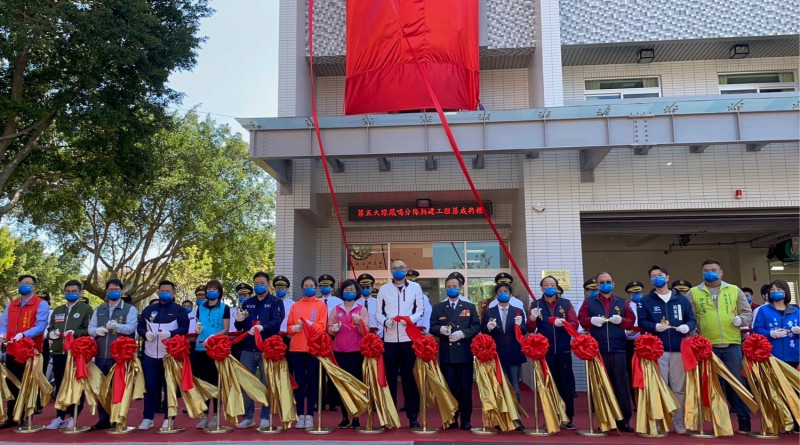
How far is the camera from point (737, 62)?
13227 millimetres

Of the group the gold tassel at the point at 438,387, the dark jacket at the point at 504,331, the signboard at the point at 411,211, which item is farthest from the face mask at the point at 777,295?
the signboard at the point at 411,211

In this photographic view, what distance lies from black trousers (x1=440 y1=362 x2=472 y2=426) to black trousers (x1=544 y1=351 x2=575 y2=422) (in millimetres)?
958

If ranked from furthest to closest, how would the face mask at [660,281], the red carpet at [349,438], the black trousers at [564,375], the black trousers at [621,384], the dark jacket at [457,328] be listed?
1. the black trousers at [564,375]
2. the dark jacket at [457,328]
3. the face mask at [660,281]
4. the black trousers at [621,384]
5. the red carpet at [349,438]

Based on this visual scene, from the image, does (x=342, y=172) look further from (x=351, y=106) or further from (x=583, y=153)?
(x=583, y=153)

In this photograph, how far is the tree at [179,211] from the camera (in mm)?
17516

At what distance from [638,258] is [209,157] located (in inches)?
575

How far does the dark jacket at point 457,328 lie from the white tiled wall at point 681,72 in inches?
309

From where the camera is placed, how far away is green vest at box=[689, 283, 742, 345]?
6.80 m

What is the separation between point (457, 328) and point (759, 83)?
34.2 ft

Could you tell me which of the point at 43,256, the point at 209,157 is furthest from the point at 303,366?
the point at 43,256

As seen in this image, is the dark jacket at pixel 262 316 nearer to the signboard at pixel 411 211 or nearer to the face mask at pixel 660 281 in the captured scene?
the face mask at pixel 660 281

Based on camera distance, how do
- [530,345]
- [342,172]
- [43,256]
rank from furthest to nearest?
1. [43,256]
2. [342,172]
3. [530,345]

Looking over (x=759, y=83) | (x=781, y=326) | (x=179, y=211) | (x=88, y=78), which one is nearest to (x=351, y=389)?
(x=781, y=326)

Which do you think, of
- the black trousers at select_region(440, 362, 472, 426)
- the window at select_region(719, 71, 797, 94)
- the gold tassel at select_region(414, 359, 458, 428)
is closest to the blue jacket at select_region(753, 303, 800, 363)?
the black trousers at select_region(440, 362, 472, 426)
